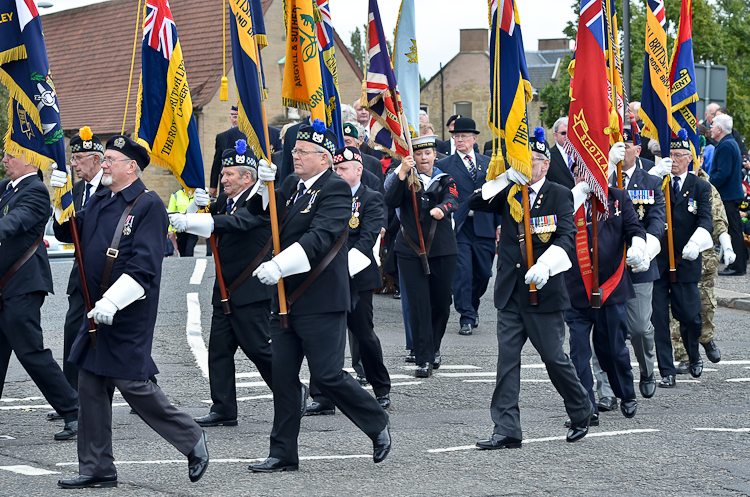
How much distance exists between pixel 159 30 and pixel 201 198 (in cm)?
157

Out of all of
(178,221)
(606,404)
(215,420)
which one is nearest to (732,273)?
(606,404)

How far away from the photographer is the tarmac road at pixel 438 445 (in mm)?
5797

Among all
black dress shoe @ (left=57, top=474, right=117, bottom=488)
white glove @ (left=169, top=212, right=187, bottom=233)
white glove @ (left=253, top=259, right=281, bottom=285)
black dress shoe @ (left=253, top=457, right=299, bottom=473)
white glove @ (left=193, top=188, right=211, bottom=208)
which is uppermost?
white glove @ (left=193, top=188, right=211, bottom=208)

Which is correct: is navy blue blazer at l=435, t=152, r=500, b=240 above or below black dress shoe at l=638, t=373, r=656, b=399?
above

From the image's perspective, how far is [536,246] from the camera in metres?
7.00

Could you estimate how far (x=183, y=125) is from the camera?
→ 26.3ft

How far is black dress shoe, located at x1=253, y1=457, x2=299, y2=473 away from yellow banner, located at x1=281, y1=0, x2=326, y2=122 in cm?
277

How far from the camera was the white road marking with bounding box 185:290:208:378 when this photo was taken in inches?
404

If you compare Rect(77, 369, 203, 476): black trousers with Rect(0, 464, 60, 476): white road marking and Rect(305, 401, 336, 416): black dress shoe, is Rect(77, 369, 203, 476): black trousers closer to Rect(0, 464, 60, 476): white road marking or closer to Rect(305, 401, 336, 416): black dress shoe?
Rect(0, 464, 60, 476): white road marking

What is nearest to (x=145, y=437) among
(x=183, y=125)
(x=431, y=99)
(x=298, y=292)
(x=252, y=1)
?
(x=298, y=292)

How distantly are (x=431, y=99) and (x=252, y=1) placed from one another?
55953 mm

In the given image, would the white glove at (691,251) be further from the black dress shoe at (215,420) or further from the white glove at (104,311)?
the white glove at (104,311)

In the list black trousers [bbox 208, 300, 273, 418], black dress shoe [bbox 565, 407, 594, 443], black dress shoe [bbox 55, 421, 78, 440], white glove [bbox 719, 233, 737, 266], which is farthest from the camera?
white glove [bbox 719, 233, 737, 266]

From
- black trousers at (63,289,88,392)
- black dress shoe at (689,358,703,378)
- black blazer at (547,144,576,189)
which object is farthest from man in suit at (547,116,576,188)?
black trousers at (63,289,88,392)
